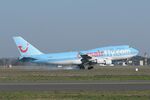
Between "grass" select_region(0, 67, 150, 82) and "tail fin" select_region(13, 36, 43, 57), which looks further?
"tail fin" select_region(13, 36, 43, 57)

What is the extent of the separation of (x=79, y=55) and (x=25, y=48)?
993 cm

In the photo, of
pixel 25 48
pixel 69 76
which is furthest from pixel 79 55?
pixel 69 76

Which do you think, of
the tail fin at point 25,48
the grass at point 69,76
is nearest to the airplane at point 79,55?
the tail fin at point 25,48

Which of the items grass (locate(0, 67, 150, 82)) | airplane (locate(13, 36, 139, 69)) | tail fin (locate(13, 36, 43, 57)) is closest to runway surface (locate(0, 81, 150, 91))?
grass (locate(0, 67, 150, 82))

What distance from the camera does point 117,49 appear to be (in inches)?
3349

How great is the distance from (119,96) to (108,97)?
0.82m

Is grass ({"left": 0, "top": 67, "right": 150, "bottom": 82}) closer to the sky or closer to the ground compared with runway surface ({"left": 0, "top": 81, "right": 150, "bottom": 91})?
closer to the sky

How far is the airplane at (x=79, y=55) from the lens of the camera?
85.1m

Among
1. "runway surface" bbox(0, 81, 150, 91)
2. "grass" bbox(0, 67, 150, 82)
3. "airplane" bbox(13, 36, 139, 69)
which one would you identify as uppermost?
"airplane" bbox(13, 36, 139, 69)

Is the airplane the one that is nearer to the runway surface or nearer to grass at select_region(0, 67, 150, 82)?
grass at select_region(0, 67, 150, 82)

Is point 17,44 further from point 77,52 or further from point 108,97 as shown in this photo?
point 108,97

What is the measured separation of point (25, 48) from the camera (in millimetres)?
86750

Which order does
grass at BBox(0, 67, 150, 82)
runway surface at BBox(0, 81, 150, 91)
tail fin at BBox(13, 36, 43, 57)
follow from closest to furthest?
runway surface at BBox(0, 81, 150, 91) → grass at BBox(0, 67, 150, 82) → tail fin at BBox(13, 36, 43, 57)

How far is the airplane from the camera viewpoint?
85062 millimetres
